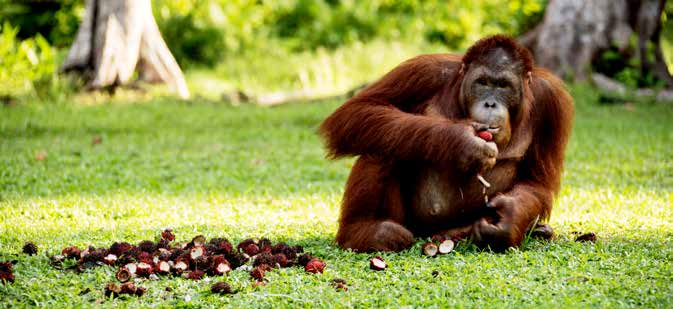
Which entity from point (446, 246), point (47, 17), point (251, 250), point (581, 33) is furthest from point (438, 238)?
point (47, 17)

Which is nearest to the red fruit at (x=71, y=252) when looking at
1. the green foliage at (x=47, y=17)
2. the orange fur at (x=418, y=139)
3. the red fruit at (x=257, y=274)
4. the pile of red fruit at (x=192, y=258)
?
the pile of red fruit at (x=192, y=258)

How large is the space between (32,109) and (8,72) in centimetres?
111

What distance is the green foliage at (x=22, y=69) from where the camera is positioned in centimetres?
946

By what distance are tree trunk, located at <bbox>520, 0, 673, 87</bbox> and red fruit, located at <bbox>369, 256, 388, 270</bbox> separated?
6.89m

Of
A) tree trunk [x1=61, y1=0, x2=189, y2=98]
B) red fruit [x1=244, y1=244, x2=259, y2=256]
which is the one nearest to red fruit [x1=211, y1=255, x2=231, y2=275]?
red fruit [x1=244, y1=244, x2=259, y2=256]

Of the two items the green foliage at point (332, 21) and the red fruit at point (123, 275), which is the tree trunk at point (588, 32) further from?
the red fruit at point (123, 275)

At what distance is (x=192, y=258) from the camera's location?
138 inches

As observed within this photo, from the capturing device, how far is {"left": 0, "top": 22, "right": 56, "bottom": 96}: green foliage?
31.0ft

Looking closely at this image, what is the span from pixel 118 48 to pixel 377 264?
7262mm

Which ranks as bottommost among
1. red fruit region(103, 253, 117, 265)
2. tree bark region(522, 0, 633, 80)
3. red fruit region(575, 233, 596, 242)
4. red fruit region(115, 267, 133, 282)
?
red fruit region(575, 233, 596, 242)

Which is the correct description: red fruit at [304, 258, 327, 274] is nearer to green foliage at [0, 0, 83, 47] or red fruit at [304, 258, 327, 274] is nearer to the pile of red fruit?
the pile of red fruit

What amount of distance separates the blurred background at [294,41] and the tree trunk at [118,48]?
0.19 meters

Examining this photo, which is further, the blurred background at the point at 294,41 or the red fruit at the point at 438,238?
the blurred background at the point at 294,41

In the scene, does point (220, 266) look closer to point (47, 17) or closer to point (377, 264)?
point (377, 264)
